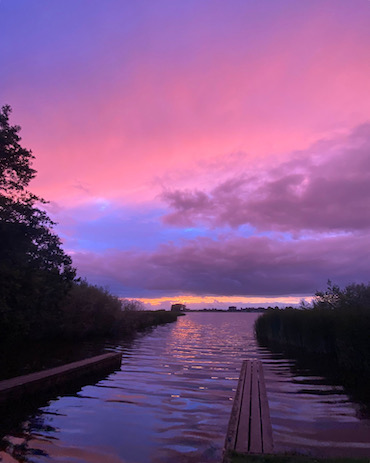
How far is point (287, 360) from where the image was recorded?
2188cm

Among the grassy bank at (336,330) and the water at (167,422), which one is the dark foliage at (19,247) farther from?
the grassy bank at (336,330)

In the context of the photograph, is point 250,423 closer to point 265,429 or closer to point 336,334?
point 265,429

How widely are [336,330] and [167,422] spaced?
43.0 feet

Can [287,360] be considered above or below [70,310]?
below

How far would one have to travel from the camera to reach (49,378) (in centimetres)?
1173

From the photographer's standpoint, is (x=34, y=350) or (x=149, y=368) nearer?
(x=149, y=368)

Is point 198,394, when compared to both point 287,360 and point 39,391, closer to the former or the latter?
point 39,391

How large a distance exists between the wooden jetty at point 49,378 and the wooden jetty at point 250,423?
6173mm

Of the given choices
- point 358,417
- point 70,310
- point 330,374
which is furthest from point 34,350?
point 358,417

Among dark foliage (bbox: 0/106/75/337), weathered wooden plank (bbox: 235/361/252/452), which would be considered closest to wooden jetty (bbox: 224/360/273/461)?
weathered wooden plank (bbox: 235/361/252/452)

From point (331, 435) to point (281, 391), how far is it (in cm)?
513

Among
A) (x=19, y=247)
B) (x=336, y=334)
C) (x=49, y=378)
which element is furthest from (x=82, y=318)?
(x=336, y=334)

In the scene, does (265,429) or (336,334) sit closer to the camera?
(265,429)

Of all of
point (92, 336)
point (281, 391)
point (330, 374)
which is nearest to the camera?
point (281, 391)
